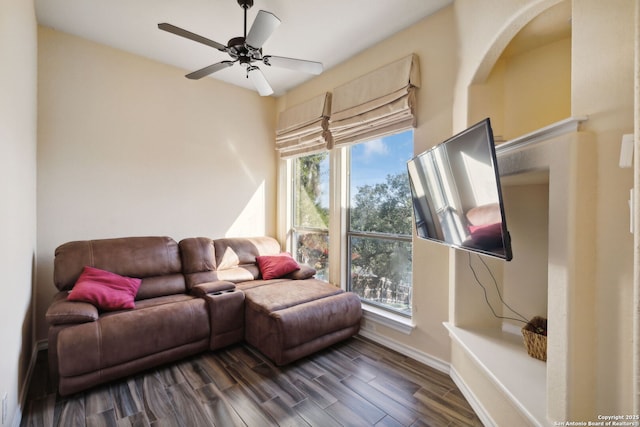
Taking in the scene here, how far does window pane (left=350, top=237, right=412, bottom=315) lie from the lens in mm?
2715

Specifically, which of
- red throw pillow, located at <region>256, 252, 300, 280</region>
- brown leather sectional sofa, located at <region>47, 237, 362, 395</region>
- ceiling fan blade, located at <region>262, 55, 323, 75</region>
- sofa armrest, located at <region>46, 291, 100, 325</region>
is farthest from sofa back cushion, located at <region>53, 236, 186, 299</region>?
ceiling fan blade, located at <region>262, 55, 323, 75</region>

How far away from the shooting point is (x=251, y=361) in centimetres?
243

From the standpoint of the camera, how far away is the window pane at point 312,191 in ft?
11.8

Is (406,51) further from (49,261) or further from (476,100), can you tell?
(49,261)

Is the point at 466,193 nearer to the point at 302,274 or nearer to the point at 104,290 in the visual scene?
the point at 302,274

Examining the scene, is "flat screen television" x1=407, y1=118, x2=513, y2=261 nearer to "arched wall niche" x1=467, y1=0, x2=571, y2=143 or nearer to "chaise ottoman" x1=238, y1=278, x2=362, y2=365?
"arched wall niche" x1=467, y1=0, x2=571, y2=143

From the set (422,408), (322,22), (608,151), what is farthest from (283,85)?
(422,408)

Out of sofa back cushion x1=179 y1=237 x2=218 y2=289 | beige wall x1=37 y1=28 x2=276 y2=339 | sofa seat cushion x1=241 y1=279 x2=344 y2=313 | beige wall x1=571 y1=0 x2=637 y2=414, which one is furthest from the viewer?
sofa back cushion x1=179 y1=237 x2=218 y2=289

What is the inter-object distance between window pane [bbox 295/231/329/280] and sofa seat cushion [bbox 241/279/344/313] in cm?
50

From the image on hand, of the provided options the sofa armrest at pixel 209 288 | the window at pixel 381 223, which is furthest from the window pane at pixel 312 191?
the sofa armrest at pixel 209 288

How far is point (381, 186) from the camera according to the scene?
292 cm

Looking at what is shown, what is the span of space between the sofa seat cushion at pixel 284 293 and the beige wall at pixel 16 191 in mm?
1501

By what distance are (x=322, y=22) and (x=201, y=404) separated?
3126 mm

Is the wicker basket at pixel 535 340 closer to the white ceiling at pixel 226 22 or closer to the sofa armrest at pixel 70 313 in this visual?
the white ceiling at pixel 226 22
